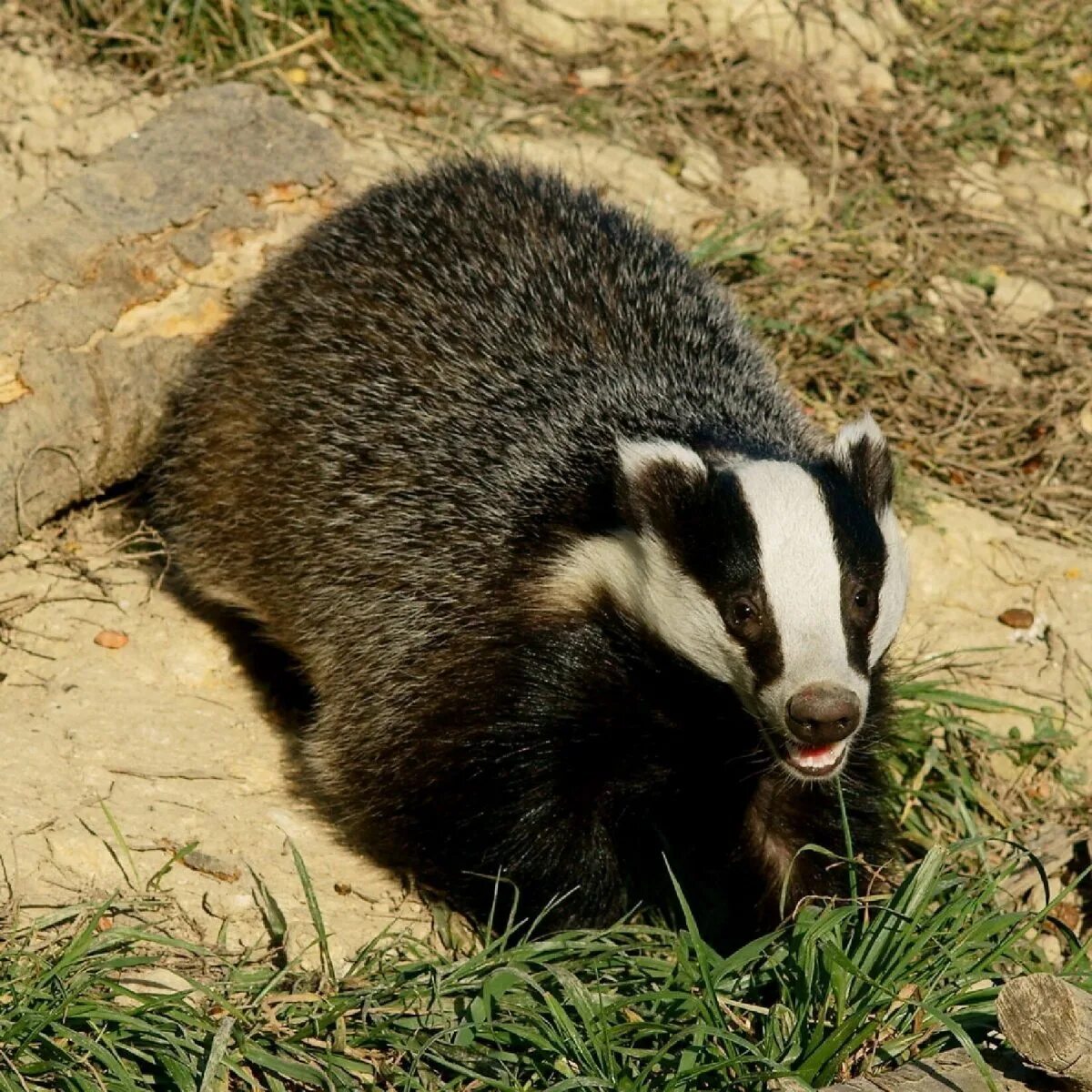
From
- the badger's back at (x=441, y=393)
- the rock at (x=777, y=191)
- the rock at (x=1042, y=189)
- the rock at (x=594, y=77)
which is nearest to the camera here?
the badger's back at (x=441, y=393)

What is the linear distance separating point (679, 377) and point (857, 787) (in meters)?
1.40

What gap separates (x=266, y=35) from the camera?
24.9ft

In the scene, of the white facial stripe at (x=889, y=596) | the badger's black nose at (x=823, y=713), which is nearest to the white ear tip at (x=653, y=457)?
the white facial stripe at (x=889, y=596)

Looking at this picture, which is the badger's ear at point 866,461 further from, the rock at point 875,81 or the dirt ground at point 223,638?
the rock at point 875,81

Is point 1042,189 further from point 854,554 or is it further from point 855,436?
point 854,554

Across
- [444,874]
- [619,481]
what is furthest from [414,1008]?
[619,481]

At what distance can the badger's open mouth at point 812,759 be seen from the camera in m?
4.36

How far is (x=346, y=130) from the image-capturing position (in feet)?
24.7

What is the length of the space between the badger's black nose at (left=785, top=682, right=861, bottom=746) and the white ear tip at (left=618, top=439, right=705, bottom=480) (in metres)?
0.70

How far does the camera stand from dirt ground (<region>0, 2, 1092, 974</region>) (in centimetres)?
485

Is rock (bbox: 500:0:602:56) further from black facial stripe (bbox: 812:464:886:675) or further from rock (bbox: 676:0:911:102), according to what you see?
black facial stripe (bbox: 812:464:886:675)

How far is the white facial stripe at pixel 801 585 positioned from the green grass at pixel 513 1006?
645mm

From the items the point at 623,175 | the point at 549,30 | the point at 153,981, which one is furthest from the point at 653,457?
the point at 549,30

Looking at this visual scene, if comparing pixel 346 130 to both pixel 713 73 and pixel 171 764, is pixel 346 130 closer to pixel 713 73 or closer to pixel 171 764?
pixel 713 73
